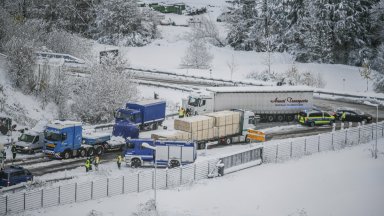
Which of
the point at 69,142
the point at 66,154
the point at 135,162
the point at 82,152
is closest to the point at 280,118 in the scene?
the point at 135,162

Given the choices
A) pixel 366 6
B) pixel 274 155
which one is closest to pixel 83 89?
pixel 274 155

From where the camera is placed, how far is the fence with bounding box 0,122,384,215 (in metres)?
32.1

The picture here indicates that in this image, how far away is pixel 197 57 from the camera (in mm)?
92875

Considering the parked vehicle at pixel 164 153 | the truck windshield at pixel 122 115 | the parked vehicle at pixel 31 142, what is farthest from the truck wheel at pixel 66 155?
the truck windshield at pixel 122 115

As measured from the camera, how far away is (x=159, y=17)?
116812mm

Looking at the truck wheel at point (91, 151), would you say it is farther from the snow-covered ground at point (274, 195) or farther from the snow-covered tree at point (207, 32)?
the snow-covered tree at point (207, 32)

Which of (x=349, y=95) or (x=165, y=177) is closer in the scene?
(x=165, y=177)

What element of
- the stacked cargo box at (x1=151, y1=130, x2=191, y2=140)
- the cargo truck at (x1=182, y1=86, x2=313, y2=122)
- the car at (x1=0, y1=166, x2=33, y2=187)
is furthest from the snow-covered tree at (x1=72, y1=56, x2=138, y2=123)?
the car at (x1=0, y1=166, x2=33, y2=187)

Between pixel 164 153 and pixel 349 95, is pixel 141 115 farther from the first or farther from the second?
pixel 349 95

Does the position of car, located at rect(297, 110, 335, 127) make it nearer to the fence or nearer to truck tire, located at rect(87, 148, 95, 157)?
the fence

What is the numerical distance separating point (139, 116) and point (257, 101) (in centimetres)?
1198

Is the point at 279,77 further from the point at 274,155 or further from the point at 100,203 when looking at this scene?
the point at 100,203

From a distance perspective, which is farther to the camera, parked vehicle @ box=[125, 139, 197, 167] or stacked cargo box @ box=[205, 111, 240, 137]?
stacked cargo box @ box=[205, 111, 240, 137]

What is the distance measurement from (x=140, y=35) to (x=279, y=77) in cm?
3395
